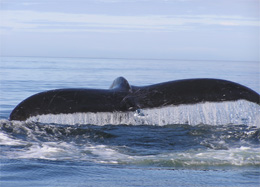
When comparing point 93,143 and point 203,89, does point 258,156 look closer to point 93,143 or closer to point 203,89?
point 203,89

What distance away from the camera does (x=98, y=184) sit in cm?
431

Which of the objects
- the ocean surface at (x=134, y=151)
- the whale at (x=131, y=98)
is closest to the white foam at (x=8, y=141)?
the ocean surface at (x=134, y=151)

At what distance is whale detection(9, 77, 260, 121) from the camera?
6367 mm

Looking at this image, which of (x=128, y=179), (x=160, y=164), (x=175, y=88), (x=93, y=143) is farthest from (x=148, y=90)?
(x=128, y=179)

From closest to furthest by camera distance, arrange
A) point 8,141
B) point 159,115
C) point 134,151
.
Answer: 1. point 134,151
2. point 8,141
3. point 159,115

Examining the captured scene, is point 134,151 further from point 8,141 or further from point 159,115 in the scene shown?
point 8,141

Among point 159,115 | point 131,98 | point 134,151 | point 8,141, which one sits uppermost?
point 131,98

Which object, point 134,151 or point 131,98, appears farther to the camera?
point 131,98

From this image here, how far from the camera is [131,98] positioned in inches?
268

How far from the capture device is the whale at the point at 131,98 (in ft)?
20.9

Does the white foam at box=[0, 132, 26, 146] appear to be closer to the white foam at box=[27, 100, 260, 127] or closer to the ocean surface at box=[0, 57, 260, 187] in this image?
the ocean surface at box=[0, 57, 260, 187]

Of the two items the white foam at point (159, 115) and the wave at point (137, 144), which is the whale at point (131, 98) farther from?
the wave at point (137, 144)

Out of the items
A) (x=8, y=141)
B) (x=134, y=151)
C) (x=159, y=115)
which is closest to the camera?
(x=134, y=151)

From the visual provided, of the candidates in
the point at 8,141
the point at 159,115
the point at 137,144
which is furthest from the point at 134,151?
the point at 8,141
